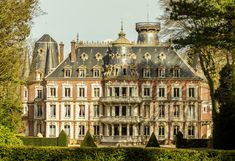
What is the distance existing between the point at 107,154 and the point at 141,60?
39238 mm

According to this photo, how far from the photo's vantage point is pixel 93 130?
6056 centimetres

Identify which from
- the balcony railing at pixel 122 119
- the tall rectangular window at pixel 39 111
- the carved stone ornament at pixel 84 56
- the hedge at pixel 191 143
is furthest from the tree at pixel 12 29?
the tall rectangular window at pixel 39 111

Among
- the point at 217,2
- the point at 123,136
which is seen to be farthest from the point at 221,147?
the point at 123,136

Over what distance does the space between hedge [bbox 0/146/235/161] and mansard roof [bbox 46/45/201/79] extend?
37.8 metres

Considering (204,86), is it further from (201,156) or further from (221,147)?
(201,156)

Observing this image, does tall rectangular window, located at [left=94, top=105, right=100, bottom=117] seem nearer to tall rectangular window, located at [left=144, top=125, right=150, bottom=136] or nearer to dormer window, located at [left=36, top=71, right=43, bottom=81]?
tall rectangular window, located at [left=144, top=125, right=150, bottom=136]

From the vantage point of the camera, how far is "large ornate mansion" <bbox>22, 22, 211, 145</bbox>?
2367 inches

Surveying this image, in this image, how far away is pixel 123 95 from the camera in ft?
198

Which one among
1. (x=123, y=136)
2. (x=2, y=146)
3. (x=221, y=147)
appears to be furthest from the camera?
(x=123, y=136)

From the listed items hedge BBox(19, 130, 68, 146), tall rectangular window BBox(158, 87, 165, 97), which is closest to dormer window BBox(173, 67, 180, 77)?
tall rectangular window BBox(158, 87, 165, 97)

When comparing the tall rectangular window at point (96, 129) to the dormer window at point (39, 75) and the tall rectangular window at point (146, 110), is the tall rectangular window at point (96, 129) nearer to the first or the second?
the tall rectangular window at point (146, 110)

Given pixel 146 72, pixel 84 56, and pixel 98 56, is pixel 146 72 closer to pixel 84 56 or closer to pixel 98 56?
pixel 98 56

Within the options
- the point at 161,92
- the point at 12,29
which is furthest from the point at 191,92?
the point at 12,29

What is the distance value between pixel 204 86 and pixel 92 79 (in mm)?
13292
